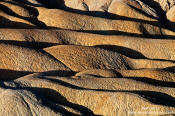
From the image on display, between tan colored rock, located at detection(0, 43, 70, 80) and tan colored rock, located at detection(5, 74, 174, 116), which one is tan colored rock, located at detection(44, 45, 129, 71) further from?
tan colored rock, located at detection(5, 74, 174, 116)

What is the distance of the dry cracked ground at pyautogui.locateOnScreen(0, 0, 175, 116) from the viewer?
93.9ft

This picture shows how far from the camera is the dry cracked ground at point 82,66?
93.9ft

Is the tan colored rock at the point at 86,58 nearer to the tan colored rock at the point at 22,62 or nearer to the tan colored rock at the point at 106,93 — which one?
the tan colored rock at the point at 22,62

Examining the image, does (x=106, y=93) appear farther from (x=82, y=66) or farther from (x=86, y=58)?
(x=86, y=58)

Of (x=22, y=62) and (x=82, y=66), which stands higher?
(x=82, y=66)

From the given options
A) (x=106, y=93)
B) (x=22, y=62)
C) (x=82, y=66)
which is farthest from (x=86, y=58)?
(x=106, y=93)

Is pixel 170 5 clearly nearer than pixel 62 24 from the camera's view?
No

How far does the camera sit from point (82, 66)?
40000mm

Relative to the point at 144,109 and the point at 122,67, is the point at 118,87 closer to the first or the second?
the point at 144,109

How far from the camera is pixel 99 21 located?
5750 centimetres

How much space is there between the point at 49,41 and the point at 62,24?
32.0 ft

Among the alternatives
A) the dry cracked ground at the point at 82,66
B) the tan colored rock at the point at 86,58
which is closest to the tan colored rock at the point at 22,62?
the dry cracked ground at the point at 82,66

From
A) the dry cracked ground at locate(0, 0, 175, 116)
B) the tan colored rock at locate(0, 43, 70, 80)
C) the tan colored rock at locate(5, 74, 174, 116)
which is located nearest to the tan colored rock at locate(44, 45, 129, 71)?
the dry cracked ground at locate(0, 0, 175, 116)

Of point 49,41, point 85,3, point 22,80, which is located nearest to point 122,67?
point 49,41
